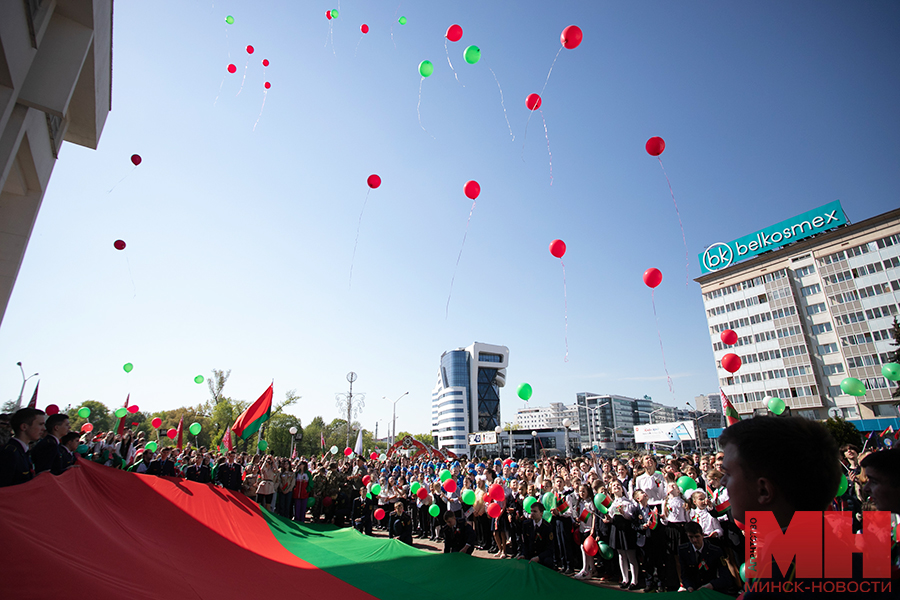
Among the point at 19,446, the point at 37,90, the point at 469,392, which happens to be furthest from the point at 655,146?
the point at 469,392

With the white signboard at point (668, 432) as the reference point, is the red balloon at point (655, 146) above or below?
above

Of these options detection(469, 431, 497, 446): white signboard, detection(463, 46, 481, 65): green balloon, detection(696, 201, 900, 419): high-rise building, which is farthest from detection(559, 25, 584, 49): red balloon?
detection(469, 431, 497, 446): white signboard

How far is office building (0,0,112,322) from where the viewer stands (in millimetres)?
6727

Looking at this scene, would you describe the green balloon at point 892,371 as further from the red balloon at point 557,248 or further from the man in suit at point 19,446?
the man in suit at point 19,446

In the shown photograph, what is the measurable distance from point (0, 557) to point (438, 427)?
129 metres

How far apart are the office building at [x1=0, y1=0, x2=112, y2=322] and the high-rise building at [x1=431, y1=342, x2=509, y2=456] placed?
112940 millimetres

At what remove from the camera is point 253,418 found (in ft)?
54.0

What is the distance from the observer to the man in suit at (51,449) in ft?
19.8

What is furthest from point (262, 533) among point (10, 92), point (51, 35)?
point (51, 35)

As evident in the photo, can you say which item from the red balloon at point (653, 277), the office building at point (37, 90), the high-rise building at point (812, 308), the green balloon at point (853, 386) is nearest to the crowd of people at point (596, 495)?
the green balloon at point (853, 386)

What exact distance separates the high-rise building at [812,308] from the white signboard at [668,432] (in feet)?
24.0

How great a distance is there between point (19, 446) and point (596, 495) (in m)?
9.56

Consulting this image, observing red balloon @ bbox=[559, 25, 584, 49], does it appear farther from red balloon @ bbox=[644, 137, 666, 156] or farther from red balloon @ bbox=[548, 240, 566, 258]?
red balloon @ bbox=[548, 240, 566, 258]

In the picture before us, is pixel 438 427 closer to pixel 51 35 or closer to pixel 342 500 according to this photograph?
pixel 342 500
